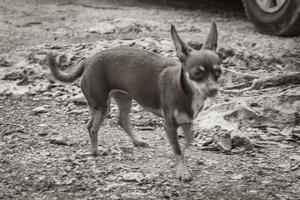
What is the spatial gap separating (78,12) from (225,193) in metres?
6.22

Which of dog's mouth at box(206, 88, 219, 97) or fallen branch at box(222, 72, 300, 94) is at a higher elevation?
dog's mouth at box(206, 88, 219, 97)

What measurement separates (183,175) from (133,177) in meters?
0.42

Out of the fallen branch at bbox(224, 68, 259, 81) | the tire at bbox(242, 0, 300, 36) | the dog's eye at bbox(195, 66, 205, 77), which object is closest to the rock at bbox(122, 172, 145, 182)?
the dog's eye at bbox(195, 66, 205, 77)

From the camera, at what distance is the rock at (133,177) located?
4679mm

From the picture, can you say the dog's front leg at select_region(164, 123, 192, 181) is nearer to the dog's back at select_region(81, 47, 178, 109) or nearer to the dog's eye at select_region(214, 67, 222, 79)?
the dog's back at select_region(81, 47, 178, 109)

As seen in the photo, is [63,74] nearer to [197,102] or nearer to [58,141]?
[58,141]

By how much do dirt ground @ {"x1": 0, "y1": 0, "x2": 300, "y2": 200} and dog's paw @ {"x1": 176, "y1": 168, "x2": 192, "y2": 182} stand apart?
1.9 inches

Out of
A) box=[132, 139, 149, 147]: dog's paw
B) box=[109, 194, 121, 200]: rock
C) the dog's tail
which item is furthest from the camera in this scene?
box=[132, 139, 149, 147]: dog's paw

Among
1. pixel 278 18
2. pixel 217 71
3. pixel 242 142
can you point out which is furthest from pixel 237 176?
pixel 278 18

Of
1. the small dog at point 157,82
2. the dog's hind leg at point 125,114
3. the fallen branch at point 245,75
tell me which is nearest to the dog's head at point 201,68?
the small dog at point 157,82

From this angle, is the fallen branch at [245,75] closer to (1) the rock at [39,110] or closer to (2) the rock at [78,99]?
(2) the rock at [78,99]

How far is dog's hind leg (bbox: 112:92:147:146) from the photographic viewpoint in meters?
5.33

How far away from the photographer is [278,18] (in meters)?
7.38

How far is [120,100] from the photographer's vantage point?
17.5ft
